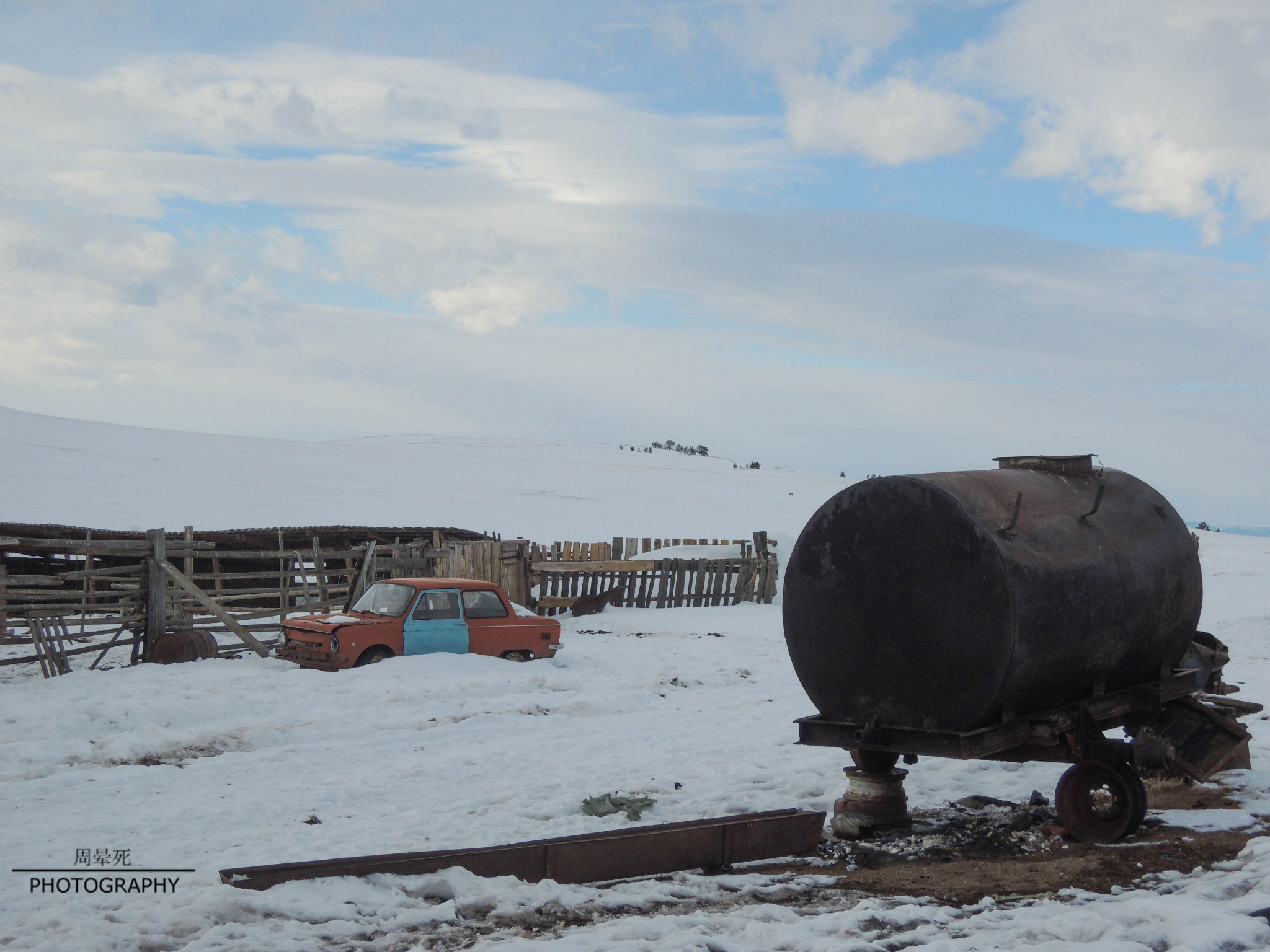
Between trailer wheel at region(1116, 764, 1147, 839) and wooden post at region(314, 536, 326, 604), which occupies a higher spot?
wooden post at region(314, 536, 326, 604)

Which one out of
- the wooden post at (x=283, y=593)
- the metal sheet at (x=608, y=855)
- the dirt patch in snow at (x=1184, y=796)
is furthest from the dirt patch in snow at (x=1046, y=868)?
the wooden post at (x=283, y=593)

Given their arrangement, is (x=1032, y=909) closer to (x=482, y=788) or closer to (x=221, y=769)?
(x=482, y=788)

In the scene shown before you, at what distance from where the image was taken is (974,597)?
622 cm

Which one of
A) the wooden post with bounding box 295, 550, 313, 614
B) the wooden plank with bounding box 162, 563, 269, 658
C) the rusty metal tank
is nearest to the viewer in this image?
the rusty metal tank

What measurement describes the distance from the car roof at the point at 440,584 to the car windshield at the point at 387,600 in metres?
0.08

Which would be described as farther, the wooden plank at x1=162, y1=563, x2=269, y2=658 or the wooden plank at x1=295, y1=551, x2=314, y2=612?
the wooden plank at x1=295, y1=551, x2=314, y2=612

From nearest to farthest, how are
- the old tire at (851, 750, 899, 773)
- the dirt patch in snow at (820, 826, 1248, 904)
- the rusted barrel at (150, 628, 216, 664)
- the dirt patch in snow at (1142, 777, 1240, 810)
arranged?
the dirt patch in snow at (820, 826, 1248, 904)
the old tire at (851, 750, 899, 773)
the dirt patch in snow at (1142, 777, 1240, 810)
the rusted barrel at (150, 628, 216, 664)

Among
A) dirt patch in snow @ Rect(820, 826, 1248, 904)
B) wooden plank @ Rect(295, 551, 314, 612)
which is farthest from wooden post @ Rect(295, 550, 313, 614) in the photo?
dirt patch in snow @ Rect(820, 826, 1248, 904)

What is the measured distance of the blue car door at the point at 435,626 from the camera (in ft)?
45.2

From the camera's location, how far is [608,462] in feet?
271

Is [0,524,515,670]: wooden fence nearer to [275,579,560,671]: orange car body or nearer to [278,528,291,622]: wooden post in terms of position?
[278,528,291,622]: wooden post

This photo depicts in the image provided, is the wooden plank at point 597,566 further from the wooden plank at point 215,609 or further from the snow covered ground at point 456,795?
the wooden plank at point 215,609

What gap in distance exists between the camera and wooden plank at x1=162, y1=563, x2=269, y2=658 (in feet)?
48.8

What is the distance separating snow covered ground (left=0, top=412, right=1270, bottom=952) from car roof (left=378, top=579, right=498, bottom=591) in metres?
1.04
